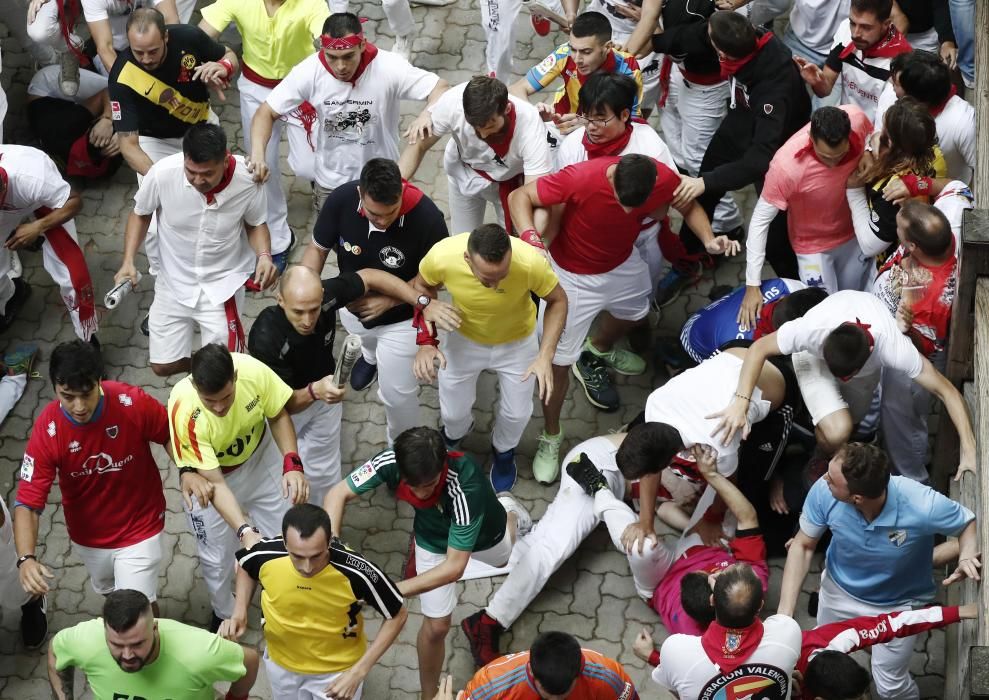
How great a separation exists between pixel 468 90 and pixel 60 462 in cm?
288

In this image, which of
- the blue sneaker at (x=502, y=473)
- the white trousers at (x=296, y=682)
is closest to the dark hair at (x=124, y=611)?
the white trousers at (x=296, y=682)

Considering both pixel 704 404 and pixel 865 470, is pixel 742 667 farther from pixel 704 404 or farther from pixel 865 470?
pixel 704 404

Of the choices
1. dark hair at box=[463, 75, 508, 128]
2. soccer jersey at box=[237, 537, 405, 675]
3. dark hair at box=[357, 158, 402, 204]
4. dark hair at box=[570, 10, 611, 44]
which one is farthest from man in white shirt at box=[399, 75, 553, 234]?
soccer jersey at box=[237, 537, 405, 675]

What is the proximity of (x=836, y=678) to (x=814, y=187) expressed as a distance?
9.35ft

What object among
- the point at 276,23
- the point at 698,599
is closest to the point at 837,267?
the point at 698,599

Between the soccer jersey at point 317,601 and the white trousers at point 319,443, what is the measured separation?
1.35 metres

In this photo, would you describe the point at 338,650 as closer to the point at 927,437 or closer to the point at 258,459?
the point at 258,459

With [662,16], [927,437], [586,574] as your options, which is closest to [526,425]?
[586,574]

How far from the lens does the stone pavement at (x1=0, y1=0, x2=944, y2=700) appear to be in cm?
689

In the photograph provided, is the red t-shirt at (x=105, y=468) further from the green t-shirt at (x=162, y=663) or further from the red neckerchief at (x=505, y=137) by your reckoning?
the red neckerchief at (x=505, y=137)

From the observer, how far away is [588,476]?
6953 millimetres

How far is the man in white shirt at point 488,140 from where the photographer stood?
7.11 metres

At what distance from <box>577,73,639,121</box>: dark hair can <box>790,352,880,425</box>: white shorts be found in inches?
64.6

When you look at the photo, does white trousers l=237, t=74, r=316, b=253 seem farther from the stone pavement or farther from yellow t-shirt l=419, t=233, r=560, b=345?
yellow t-shirt l=419, t=233, r=560, b=345
